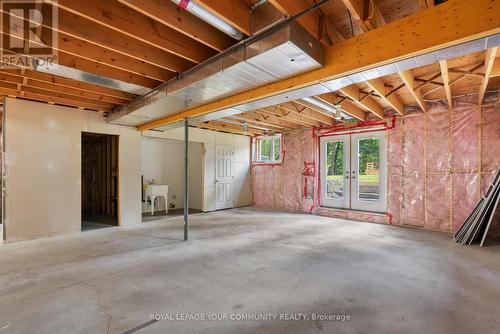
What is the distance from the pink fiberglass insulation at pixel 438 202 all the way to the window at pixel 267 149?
4032 mm

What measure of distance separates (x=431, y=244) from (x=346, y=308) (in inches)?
111

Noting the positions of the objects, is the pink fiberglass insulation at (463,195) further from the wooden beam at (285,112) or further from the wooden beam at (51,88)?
the wooden beam at (51,88)

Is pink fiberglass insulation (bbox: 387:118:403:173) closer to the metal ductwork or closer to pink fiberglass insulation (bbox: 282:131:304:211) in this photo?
A: pink fiberglass insulation (bbox: 282:131:304:211)

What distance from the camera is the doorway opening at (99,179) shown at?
650cm

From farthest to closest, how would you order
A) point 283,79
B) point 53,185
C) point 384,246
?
point 53,185
point 384,246
point 283,79

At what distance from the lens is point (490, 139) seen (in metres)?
4.37

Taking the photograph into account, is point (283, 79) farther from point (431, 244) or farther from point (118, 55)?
point (431, 244)

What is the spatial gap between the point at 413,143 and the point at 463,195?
1.34m

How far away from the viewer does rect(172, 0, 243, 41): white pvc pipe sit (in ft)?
5.85

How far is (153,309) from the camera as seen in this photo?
2.12 meters

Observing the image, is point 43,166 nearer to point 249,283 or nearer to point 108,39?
point 108,39

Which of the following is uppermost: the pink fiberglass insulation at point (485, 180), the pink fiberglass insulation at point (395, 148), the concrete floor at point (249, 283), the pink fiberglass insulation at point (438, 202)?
the pink fiberglass insulation at point (395, 148)

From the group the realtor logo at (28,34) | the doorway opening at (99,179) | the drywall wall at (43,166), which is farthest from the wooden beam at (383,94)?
the doorway opening at (99,179)

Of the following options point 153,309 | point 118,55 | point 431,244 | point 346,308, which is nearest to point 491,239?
point 431,244
